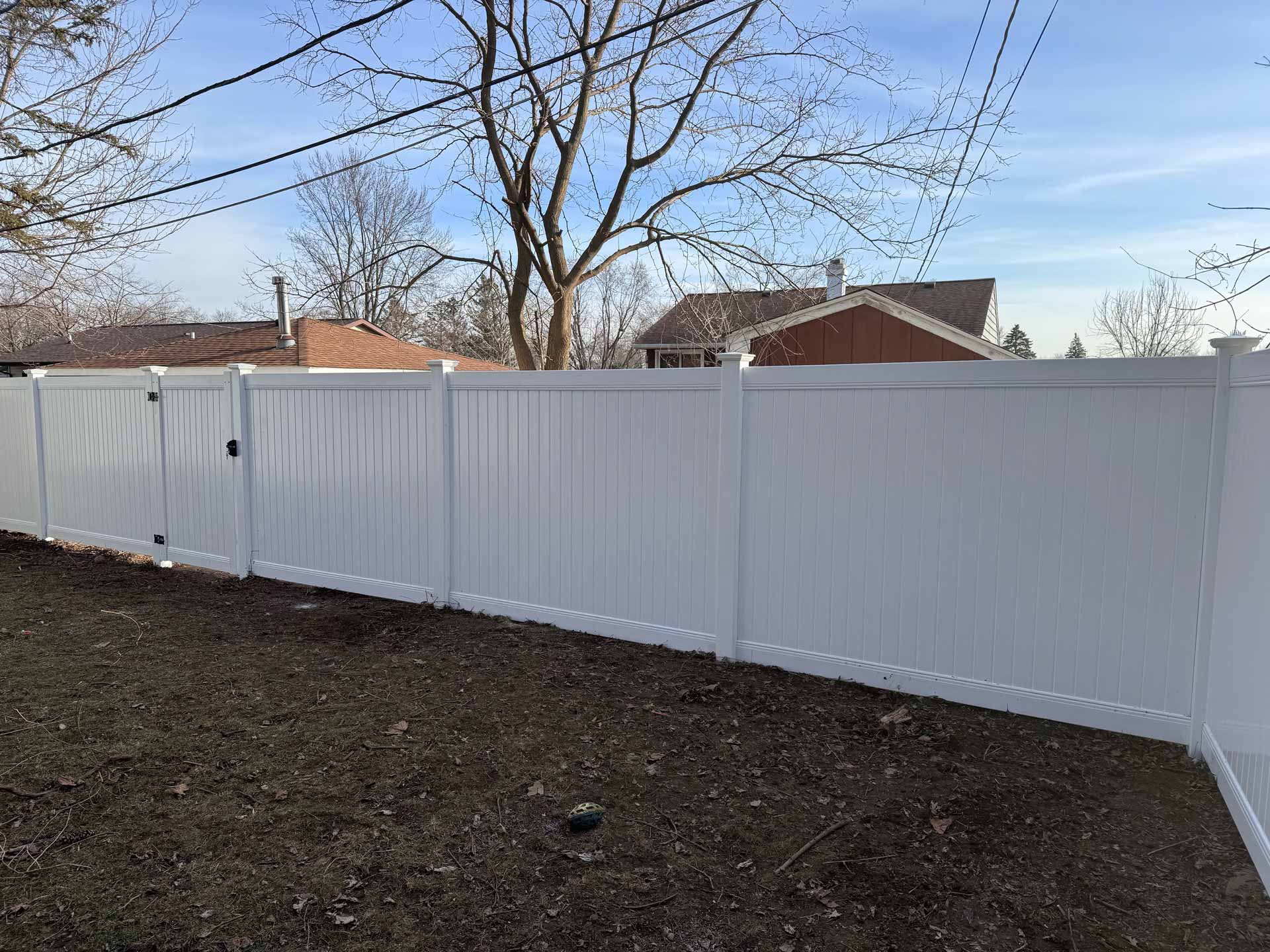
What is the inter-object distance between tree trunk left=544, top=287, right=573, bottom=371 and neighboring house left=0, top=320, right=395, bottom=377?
8.05 m

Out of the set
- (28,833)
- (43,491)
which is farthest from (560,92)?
(28,833)

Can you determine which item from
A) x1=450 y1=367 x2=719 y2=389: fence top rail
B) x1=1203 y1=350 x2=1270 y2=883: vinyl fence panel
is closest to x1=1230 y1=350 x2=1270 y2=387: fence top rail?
x1=1203 y1=350 x2=1270 y2=883: vinyl fence panel

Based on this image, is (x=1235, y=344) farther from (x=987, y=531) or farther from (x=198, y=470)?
(x=198, y=470)

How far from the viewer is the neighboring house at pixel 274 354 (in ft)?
55.7

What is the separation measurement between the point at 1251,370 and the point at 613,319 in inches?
1059

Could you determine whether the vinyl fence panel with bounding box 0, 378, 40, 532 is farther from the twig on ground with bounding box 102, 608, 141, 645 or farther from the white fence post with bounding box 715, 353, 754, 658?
the white fence post with bounding box 715, 353, 754, 658

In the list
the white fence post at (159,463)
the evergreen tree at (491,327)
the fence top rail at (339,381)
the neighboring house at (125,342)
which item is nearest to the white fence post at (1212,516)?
the fence top rail at (339,381)

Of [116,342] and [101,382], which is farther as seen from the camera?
[116,342]

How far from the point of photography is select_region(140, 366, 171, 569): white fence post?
7.84 metres

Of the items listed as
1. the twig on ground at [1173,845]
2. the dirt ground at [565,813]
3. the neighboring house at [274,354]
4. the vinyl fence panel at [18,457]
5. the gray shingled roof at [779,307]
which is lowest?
the dirt ground at [565,813]

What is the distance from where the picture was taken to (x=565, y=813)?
130 inches

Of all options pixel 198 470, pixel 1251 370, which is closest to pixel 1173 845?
pixel 1251 370

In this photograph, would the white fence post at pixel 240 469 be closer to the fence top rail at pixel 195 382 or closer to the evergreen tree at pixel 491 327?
the fence top rail at pixel 195 382

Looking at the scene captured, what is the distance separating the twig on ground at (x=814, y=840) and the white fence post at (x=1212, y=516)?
1859 mm
